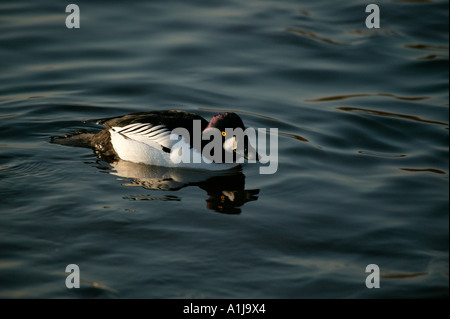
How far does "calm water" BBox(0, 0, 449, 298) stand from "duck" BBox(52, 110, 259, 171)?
24 centimetres

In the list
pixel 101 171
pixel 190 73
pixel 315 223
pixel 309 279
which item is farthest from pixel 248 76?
pixel 309 279

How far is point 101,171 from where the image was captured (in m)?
9.26

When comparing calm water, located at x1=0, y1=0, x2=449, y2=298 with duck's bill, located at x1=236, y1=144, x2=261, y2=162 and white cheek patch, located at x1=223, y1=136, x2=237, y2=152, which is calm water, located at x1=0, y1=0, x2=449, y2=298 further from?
white cheek patch, located at x1=223, y1=136, x2=237, y2=152

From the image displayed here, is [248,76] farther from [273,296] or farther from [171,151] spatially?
[273,296]

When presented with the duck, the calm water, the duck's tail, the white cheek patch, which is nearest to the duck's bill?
the duck

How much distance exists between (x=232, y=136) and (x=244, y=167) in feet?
1.94

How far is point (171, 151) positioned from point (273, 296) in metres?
3.55

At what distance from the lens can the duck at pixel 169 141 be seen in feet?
30.5

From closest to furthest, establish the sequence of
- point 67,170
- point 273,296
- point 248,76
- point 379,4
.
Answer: point 273,296 → point 67,170 → point 248,76 → point 379,4

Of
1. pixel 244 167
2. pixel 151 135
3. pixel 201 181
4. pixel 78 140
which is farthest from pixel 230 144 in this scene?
pixel 78 140

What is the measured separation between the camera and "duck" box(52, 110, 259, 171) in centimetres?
930

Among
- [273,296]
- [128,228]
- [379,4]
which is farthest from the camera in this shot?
[379,4]

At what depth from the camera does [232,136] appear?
9453 millimetres

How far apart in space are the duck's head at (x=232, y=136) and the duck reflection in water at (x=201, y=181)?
349mm
